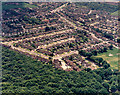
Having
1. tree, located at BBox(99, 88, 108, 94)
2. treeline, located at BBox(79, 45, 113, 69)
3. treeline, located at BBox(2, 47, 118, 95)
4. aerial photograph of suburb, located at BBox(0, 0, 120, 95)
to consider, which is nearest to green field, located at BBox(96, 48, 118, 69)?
aerial photograph of suburb, located at BBox(0, 0, 120, 95)

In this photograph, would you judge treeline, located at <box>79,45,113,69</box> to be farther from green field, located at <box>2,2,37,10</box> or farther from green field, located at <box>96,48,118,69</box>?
green field, located at <box>2,2,37,10</box>

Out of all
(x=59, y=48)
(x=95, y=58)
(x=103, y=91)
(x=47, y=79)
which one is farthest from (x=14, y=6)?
(x=103, y=91)

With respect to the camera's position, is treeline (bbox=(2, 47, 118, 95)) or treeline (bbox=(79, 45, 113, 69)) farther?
treeline (bbox=(79, 45, 113, 69))

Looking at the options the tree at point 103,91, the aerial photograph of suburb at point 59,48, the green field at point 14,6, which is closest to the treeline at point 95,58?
the aerial photograph of suburb at point 59,48

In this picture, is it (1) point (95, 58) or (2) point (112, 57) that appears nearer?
(1) point (95, 58)

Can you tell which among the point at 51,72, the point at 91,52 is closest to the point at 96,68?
the point at 91,52

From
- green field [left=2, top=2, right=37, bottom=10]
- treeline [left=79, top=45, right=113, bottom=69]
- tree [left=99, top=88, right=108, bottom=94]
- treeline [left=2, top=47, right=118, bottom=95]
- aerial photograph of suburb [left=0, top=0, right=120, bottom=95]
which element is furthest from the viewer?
green field [left=2, top=2, right=37, bottom=10]

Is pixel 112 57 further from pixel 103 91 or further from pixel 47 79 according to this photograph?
pixel 47 79
